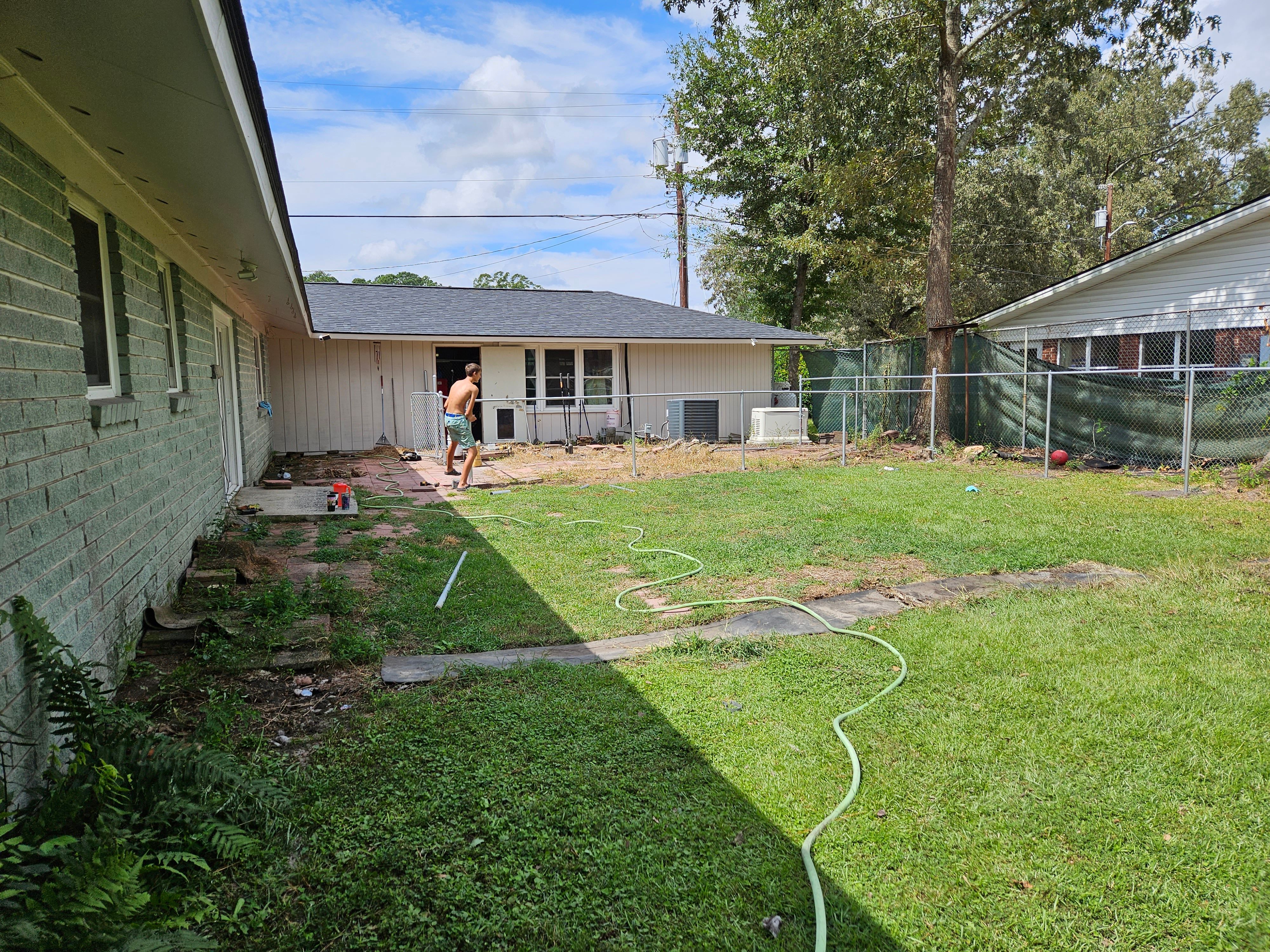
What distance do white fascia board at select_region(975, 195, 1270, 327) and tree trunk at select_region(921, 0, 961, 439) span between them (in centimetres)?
91

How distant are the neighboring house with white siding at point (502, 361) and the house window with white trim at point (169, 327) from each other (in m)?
8.99

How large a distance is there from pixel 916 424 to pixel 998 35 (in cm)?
777

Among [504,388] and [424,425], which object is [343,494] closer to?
[424,425]

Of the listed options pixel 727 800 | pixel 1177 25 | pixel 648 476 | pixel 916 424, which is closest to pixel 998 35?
pixel 1177 25

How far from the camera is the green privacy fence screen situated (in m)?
10.3

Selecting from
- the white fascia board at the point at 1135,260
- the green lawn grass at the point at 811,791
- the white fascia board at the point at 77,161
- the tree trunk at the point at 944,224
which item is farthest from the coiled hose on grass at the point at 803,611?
the white fascia board at the point at 1135,260

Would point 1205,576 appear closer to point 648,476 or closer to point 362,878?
point 362,878

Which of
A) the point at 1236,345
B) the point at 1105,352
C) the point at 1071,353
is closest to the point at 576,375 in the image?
the point at 1071,353

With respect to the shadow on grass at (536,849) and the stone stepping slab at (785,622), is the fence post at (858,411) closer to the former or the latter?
the stone stepping slab at (785,622)

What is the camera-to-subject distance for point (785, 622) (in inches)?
179

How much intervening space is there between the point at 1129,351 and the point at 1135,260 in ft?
5.31

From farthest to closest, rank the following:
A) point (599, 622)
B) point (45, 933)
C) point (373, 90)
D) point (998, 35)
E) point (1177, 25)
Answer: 1. point (373, 90)
2. point (998, 35)
3. point (1177, 25)
4. point (599, 622)
5. point (45, 933)

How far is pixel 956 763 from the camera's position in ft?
9.24

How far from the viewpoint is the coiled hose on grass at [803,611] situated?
2.15 meters
